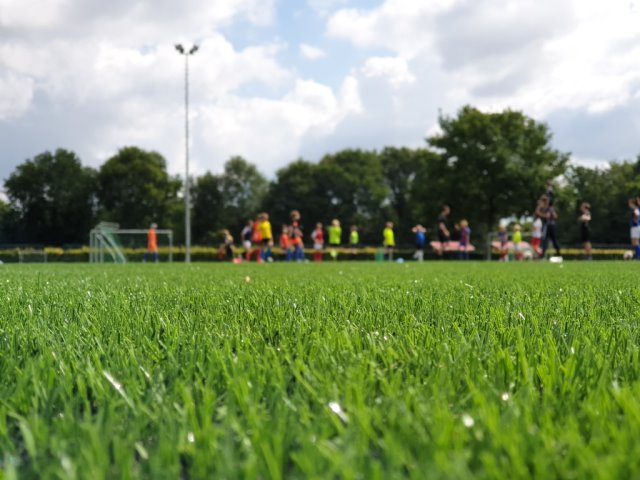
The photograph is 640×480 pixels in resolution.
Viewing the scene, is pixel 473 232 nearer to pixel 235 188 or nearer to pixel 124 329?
pixel 235 188

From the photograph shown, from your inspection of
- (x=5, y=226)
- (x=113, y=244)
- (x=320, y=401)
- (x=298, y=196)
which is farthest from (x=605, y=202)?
(x=320, y=401)

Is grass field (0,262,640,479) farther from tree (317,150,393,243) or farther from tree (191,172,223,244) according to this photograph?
tree (191,172,223,244)

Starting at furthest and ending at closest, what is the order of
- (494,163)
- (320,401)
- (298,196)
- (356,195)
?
(356,195)
(298,196)
(494,163)
(320,401)

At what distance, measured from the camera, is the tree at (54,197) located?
6806 cm

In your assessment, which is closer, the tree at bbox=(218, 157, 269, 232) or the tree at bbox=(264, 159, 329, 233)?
the tree at bbox=(264, 159, 329, 233)

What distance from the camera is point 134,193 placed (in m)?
68.3

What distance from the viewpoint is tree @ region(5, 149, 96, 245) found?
223 ft

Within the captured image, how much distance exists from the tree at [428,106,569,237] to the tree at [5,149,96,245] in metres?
39.9

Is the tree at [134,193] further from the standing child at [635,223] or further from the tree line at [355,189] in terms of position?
the standing child at [635,223]

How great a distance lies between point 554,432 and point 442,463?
37 cm

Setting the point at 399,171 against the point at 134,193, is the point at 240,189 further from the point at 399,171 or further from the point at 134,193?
the point at 399,171

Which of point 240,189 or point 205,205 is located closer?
point 205,205

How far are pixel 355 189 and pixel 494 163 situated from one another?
28.6m

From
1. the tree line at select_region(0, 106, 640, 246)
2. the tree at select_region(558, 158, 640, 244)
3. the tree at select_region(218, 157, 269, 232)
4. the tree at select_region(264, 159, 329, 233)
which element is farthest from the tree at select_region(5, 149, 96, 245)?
the tree at select_region(558, 158, 640, 244)
